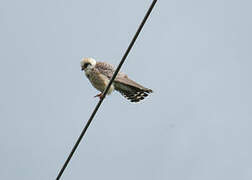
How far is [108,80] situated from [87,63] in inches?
22.6

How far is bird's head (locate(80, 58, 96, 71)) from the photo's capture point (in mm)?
9625

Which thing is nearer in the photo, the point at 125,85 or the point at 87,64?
the point at 125,85

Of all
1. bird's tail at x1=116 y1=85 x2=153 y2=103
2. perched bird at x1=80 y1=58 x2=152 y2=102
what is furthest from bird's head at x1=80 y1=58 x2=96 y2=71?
bird's tail at x1=116 y1=85 x2=153 y2=103

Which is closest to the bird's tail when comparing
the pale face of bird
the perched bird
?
the perched bird

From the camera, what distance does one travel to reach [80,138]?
5.05 meters

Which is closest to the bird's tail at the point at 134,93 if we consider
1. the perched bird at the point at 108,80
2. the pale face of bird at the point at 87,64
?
the perched bird at the point at 108,80

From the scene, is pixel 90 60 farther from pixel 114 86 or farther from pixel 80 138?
pixel 80 138

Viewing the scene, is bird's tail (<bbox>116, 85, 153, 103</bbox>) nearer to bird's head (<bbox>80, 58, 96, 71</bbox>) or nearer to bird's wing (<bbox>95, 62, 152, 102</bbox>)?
bird's wing (<bbox>95, 62, 152, 102</bbox>)

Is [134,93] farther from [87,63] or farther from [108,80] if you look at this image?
[87,63]

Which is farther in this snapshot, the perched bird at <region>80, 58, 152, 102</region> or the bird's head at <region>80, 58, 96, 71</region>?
the bird's head at <region>80, 58, 96, 71</region>

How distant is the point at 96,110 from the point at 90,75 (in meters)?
4.40

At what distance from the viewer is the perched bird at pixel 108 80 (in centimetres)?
920

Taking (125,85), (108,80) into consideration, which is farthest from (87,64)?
(125,85)

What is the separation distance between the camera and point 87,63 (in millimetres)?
9641
